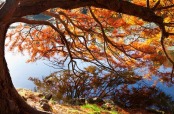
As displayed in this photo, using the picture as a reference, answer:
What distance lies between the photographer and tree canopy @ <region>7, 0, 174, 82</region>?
12.4ft

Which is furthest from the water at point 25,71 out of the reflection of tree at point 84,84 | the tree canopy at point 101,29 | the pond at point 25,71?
the tree canopy at point 101,29

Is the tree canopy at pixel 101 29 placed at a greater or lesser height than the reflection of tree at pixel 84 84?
greater

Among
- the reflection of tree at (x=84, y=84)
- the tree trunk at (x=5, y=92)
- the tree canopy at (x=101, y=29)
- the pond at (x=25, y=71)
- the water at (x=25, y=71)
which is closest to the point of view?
the tree trunk at (x=5, y=92)

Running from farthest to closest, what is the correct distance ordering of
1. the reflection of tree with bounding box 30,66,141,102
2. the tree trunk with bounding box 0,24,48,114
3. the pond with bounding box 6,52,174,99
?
the pond with bounding box 6,52,174,99 < the reflection of tree with bounding box 30,66,141,102 < the tree trunk with bounding box 0,24,48,114

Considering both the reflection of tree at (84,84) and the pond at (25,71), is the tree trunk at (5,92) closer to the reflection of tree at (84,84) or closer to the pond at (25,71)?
the reflection of tree at (84,84)

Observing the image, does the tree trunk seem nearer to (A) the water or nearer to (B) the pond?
(B) the pond

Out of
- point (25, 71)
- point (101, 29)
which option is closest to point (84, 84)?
point (101, 29)

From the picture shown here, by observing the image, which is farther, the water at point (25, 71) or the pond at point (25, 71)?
the water at point (25, 71)

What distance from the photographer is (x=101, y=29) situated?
4.95m

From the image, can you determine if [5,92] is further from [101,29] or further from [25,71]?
[25,71]

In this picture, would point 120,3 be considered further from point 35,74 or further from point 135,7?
point 35,74

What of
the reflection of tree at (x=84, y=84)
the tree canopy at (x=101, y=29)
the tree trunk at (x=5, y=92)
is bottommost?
the reflection of tree at (x=84, y=84)

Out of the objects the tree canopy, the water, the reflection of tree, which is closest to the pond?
the water

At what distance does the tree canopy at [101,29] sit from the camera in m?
3.79
